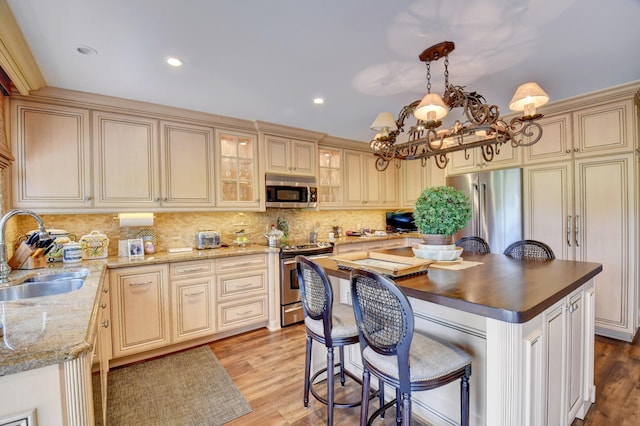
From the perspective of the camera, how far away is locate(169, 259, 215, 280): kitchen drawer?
114 inches

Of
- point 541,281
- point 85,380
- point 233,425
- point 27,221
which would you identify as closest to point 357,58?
point 541,281

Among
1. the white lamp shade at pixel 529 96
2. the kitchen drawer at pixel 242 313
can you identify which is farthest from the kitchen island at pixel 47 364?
the white lamp shade at pixel 529 96

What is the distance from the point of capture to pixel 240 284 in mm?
3273

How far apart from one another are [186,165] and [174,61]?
1285 mm

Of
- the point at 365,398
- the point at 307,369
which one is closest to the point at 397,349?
the point at 365,398

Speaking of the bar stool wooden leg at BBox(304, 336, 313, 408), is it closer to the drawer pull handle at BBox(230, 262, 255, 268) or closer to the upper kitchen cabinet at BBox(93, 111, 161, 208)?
the drawer pull handle at BBox(230, 262, 255, 268)

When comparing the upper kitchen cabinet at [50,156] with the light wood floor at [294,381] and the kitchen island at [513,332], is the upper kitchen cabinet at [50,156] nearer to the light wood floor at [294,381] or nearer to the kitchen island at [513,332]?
the light wood floor at [294,381]

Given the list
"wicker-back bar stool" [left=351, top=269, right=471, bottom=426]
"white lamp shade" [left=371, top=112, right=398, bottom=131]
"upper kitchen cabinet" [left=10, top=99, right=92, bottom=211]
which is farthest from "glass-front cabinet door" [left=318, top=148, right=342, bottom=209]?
"wicker-back bar stool" [left=351, top=269, right=471, bottom=426]

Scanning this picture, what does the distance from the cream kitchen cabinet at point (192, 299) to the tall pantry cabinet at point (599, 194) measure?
3717mm

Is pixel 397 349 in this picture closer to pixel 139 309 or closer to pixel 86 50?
pixel 139 309

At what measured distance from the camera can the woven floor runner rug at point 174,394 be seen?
1973 mm

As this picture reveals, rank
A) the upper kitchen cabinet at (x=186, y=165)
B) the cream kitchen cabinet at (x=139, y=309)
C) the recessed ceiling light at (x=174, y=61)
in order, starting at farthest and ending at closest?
the upper kitchen cabinet at (x=186, y=165), the cream kitchen cabinet at (x=139, y=309), the recessed ceiling light at (x=174, y=61)

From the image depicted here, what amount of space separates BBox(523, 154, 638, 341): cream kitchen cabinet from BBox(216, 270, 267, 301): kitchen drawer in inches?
128

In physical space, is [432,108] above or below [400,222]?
above
